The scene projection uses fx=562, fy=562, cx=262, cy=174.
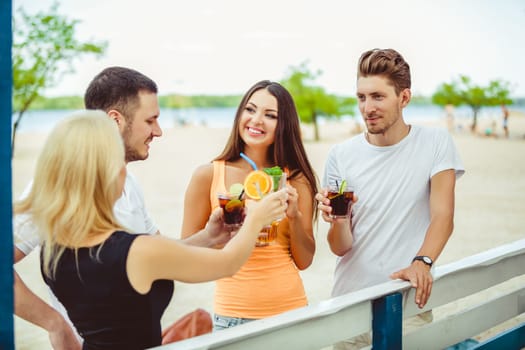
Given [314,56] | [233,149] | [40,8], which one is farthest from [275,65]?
[233,149]

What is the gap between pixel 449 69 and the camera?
39375 mm

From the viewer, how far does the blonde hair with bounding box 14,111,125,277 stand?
1447 millimetres

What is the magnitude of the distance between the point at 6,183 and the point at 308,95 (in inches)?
1179

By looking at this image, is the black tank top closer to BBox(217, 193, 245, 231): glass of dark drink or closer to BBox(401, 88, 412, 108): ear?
BBox(217, 193, 245, 231): glass of dark drink

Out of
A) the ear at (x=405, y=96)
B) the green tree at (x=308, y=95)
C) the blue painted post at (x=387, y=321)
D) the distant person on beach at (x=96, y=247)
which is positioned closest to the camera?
the distant person on beach at (x=96, y=247)

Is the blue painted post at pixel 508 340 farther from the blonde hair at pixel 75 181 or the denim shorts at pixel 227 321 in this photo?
the blonde hair at pixel 75 181

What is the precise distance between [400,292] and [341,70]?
57.3 m

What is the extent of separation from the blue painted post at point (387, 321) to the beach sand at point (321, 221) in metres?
1.31

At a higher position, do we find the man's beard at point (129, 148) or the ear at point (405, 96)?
the ear at point (405, 96)

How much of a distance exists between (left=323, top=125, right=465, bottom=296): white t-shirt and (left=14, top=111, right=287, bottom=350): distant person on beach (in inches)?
41.0

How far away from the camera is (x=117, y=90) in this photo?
2.12 m

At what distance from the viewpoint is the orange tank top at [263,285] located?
2330 millimetres

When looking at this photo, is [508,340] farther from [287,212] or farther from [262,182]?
[262,182]

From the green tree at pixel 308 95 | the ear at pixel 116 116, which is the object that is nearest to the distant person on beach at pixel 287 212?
the ear at pixel 116 116
